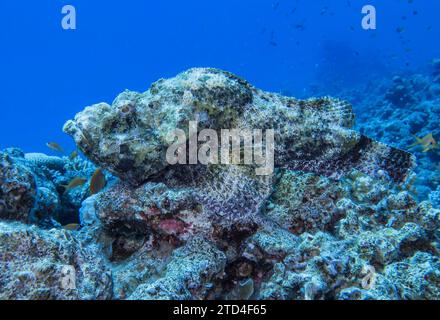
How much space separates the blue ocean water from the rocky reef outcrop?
82473mm

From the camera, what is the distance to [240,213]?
9.59 feet

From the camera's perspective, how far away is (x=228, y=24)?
132750 mm

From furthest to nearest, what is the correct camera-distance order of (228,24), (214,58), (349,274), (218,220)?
(228,24), (214,58), (218,220), (349,274)

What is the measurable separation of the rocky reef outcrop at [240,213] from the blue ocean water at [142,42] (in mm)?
82473

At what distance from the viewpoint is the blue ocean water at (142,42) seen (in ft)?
316

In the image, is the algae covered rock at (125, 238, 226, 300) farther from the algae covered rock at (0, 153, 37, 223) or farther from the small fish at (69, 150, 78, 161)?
the small fish at (69, 150, 78, 161)

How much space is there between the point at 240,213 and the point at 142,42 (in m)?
145

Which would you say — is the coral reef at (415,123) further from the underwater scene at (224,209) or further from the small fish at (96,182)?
the small fish at (96,182)

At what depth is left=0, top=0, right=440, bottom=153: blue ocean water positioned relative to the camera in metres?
96.3

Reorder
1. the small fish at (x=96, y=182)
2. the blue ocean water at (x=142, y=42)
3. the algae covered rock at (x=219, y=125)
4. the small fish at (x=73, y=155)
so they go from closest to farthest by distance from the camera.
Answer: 1. the algae covered rock at (x=219, y=125)
2. the small fish at (x=96, y=182)
3. the small fish at (x=73, y=155)
4. the blue ocean water at (x=142, y=42)

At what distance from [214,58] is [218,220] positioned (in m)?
126

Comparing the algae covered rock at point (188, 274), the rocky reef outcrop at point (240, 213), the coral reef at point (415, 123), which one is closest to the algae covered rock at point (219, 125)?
the rocky reef outcrop at point (240, 213)

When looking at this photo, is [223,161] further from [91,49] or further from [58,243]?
[91,49]

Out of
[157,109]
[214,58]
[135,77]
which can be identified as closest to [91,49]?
[135,77]
